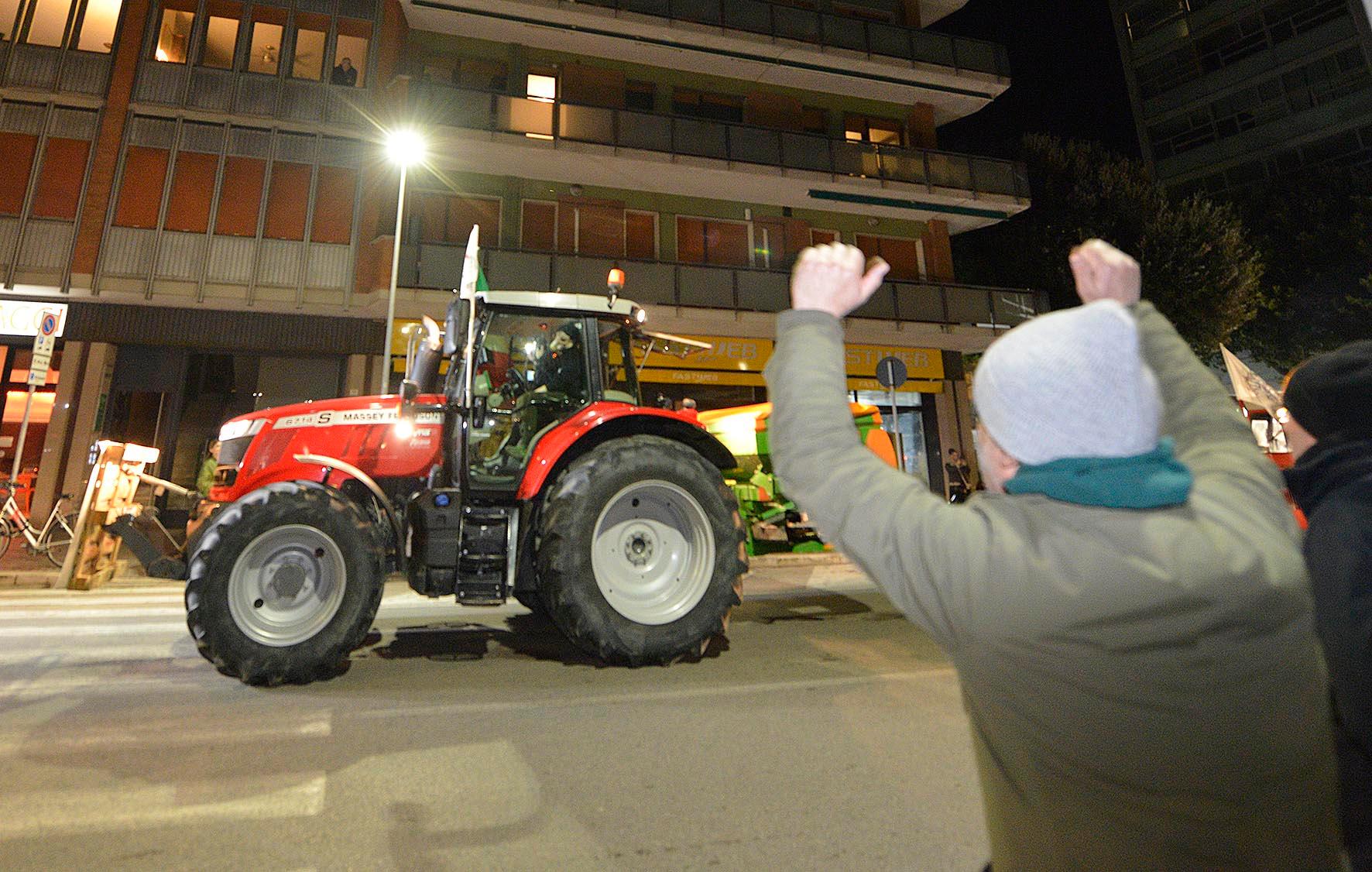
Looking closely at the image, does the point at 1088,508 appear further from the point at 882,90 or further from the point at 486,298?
the point at 882,90

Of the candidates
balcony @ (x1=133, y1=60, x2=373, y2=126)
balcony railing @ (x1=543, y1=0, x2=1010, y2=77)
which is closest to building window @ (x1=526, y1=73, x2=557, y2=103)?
balcony railing @ (x1=543, y1=0, x2=1010, y2=77)

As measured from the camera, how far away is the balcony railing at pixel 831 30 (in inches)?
600

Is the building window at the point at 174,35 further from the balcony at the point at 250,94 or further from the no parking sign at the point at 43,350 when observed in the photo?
the no parking sign at the point at 43,350

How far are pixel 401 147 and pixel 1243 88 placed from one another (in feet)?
130

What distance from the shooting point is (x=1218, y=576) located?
2.63ft

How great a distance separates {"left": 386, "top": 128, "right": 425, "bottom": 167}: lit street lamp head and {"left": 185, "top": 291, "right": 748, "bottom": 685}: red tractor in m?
9.66

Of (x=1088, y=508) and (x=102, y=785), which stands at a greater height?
(x=1088, y=508)

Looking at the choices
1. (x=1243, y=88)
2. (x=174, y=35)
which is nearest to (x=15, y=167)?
(x=174, y=35)

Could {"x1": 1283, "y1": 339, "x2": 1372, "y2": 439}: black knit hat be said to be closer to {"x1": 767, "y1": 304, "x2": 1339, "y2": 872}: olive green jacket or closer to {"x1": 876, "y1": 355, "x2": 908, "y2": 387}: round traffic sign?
{"x1": 767, "y1": 304, "x2": 1339, "y2": 872}: olive green jacket

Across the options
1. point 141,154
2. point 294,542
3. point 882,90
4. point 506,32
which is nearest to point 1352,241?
point 882,90

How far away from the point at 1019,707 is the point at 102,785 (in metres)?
3.25

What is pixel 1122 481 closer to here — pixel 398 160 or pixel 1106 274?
pixel 1106 274

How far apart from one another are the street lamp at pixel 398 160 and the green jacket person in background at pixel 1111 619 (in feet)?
38.4

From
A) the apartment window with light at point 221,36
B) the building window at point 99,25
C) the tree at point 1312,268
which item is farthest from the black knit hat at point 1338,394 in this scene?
the tree at point 1312,268
